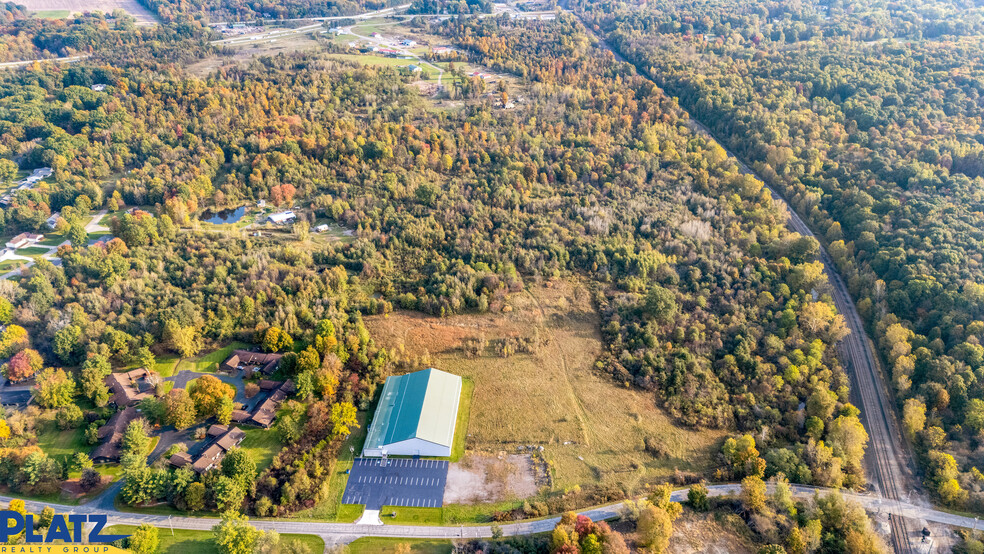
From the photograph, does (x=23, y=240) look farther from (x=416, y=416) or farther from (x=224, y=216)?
(x=416, y=416)

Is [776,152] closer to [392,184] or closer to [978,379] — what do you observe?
[978,379]

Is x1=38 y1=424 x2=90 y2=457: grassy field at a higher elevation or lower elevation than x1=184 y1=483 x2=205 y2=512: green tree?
lower

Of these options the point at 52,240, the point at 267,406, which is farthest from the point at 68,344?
the point at 52,240

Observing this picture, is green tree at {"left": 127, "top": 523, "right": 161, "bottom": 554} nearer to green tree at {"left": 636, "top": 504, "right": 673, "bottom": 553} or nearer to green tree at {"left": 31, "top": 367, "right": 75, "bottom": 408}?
green tree at {"left": 31, "top": 367, "right": 75, "bottom": 408}

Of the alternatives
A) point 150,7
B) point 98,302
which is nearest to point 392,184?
point 98,302

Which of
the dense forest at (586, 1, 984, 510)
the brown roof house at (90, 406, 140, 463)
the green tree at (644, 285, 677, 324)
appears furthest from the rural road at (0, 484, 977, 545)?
the green tree at (644, 285, 677, 324)

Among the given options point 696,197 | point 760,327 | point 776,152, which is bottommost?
point 760,327

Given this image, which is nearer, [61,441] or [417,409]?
[61,441]
